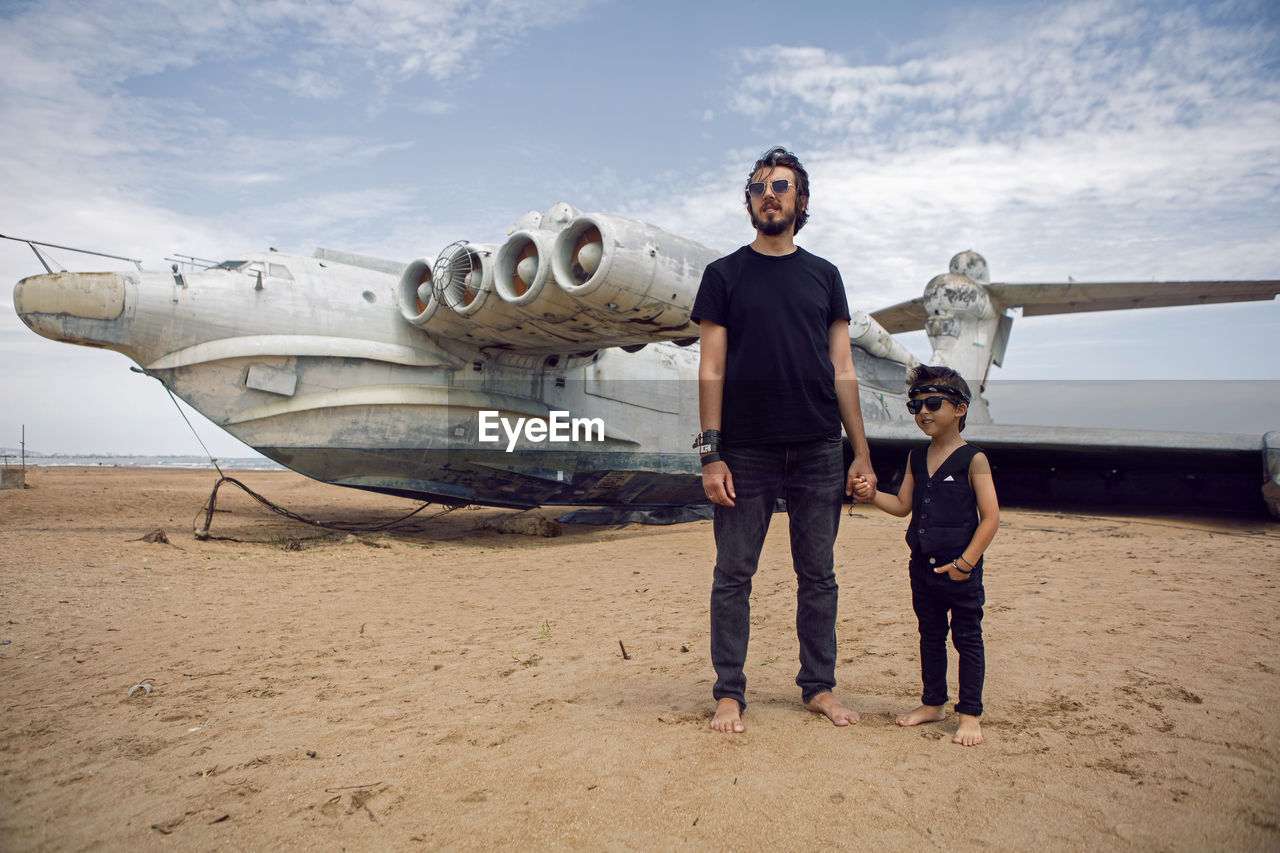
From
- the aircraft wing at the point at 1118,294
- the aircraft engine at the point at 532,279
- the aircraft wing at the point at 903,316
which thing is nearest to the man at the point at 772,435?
the aircraft engine at the point at 532,279

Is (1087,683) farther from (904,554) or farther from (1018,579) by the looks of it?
(904,554)

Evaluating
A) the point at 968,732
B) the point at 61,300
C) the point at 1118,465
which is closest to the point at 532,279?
the point at 61,300

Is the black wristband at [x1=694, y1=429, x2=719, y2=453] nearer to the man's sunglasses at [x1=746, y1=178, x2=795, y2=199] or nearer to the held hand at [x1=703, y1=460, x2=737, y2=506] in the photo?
the held hand at [x1=703, y1=460, x2=737, y2=506]

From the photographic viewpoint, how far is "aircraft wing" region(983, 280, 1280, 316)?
9008 mm

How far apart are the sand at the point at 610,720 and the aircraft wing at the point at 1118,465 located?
4.39 meters

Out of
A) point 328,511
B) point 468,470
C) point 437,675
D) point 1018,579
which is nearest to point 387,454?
point 468,470

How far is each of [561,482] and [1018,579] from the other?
228 inches

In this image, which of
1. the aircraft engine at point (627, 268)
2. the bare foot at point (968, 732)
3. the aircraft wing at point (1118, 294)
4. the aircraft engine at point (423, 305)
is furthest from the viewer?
the aircraft wing at point (1118, 294)

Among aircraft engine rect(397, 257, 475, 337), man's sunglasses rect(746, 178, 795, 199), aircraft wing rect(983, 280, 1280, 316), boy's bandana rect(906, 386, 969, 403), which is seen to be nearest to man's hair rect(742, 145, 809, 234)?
man's sunglasses rect(746, 178, 795, 199)

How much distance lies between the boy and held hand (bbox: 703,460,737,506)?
0.44 metres

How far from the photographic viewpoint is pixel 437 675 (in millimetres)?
3070

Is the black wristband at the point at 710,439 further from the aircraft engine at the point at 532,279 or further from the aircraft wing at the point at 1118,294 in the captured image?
the aircraft wing at the point at 1118,294

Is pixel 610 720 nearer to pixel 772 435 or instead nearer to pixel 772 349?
pixel 772 435

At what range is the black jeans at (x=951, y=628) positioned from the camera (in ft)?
7.02
